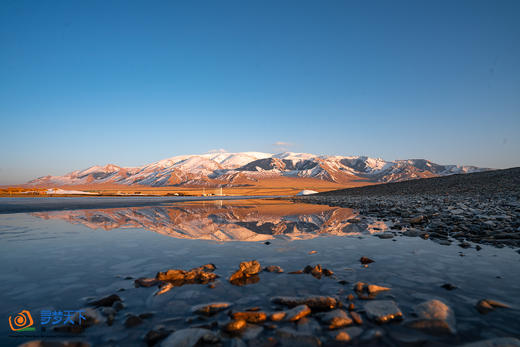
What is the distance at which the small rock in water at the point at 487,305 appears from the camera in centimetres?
420

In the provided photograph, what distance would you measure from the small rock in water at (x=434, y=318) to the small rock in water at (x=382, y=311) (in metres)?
0.25

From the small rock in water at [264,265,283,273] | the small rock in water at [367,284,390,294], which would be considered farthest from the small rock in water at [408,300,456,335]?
the small rock in water at [264,265,283,273]

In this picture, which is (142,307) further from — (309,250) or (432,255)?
(432,255)

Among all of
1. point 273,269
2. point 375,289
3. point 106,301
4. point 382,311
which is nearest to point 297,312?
point 382,311

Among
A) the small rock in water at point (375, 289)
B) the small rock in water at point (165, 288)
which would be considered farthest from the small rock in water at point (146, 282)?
the small rock in water at point (375, 289)

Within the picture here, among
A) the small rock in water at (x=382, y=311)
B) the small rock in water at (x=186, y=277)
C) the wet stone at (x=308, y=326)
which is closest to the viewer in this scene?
the wet stone at (x=308, y=326)

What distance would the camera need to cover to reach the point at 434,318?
391cm

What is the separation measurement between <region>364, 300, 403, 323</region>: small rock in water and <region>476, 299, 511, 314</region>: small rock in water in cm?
135

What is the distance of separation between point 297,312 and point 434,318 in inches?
80.3

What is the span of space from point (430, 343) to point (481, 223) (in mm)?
11682

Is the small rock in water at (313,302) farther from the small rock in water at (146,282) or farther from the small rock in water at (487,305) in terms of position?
the small rock in water at (146,282)

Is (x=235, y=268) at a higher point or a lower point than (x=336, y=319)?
lower

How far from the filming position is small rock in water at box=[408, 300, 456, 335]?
3689mm

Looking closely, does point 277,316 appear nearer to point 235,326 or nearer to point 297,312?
point 297,312
